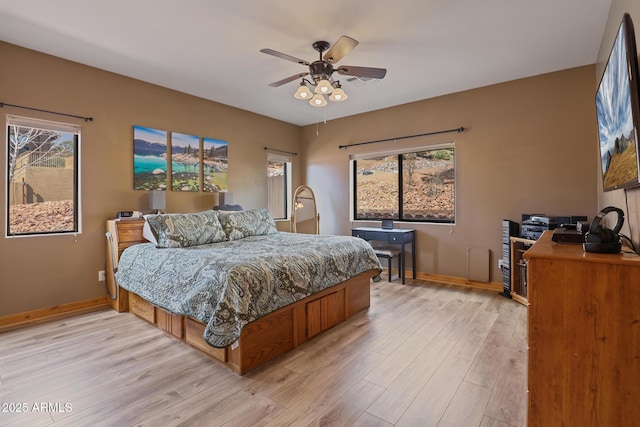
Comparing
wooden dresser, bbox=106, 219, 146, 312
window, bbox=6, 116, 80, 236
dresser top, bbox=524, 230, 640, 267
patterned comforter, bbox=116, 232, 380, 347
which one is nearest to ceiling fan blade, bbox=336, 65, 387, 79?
patterned comforter, bbox=116, 232, 380, 347

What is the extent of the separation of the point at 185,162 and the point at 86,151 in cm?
113

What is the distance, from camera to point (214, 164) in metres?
4.68

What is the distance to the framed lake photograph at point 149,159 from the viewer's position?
3861 mm

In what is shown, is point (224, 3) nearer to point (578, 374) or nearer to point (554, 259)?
point (554, 259)

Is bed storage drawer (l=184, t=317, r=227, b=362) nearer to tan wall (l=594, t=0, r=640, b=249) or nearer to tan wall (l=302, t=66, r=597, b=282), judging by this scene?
tan wall (l=594, t=0, r=640, b=249)

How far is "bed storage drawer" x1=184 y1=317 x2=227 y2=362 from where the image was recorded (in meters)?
2.36

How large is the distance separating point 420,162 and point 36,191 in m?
4.92

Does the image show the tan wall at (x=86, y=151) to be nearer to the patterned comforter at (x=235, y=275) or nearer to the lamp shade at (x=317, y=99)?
the patterned comforter at (x=235, y=275)

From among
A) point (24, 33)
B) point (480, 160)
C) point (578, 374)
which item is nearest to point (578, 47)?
point (480, 160)

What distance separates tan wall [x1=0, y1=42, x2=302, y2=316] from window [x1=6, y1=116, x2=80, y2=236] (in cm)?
8

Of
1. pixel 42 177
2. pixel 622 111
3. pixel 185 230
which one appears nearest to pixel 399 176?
pixel 185 230

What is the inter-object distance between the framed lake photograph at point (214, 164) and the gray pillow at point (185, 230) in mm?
1111

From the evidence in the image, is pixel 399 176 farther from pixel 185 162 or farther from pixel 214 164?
pixel 185 162

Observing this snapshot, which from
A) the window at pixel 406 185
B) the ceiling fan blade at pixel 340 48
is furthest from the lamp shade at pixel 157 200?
the window at pixel 406 185
